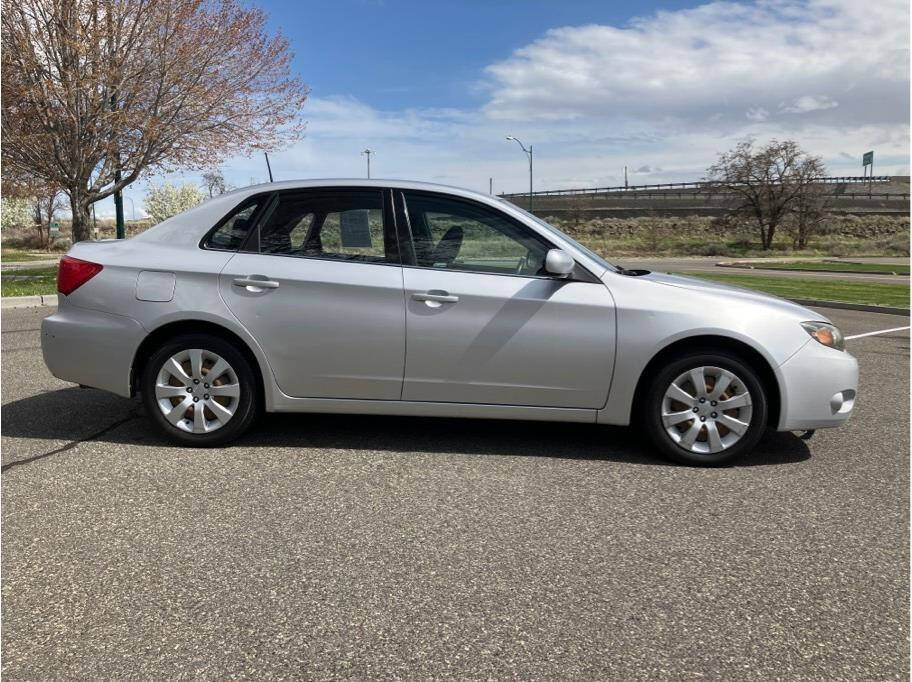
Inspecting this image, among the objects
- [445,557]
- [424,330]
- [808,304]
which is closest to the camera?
[445,557]

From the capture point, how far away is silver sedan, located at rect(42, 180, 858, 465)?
437 cm

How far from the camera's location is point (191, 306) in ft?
14.8

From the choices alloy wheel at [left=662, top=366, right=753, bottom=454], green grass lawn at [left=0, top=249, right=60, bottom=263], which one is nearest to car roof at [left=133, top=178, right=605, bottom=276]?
alloy wheel at [left=662, top=366, right=753, bottom=454]

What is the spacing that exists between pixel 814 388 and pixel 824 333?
13.7 inches

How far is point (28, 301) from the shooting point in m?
13.5

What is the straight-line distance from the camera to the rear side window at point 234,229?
15.3 ft

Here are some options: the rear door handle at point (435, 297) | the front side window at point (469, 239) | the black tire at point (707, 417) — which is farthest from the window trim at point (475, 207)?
the black tire at point (707, 417)

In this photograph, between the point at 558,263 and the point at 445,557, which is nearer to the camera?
the point at 445,557

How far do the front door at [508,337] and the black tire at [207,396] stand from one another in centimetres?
95

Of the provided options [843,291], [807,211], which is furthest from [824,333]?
[807,211]

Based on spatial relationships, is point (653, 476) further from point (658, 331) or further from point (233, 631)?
point (233, 631)

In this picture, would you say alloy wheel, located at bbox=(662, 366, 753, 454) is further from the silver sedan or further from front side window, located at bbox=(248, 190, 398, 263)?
front side window, located at bbox=(248, 190, 398, 263)

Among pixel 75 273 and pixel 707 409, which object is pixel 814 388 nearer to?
pixel 707 409

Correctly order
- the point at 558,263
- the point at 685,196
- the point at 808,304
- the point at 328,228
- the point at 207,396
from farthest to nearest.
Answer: the point at 685,196 < the point at 808,304 < the point at 328,228 < the point at 207,396 < the point at 558,263
